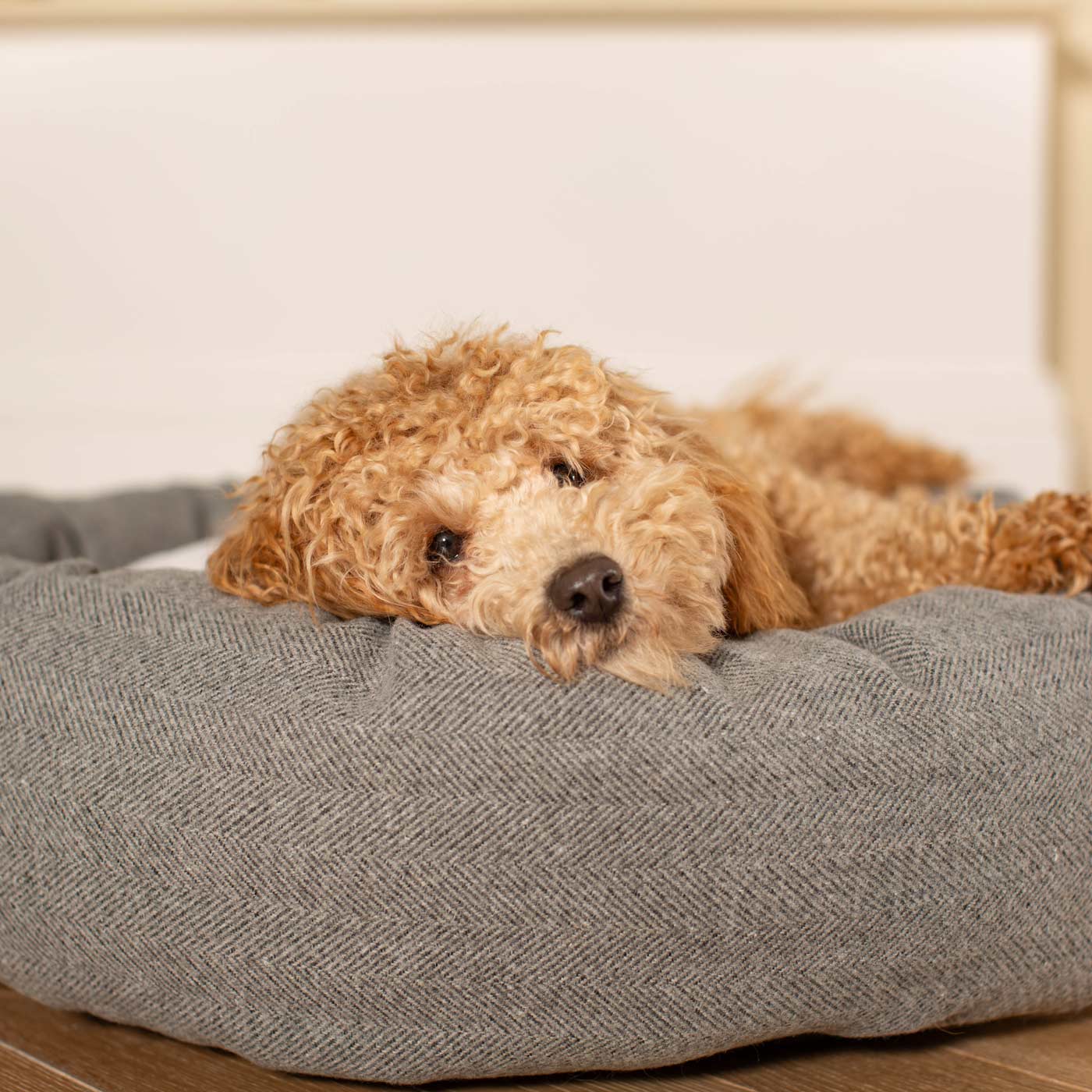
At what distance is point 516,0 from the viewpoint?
3.99 meters

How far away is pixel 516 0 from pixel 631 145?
0.66m

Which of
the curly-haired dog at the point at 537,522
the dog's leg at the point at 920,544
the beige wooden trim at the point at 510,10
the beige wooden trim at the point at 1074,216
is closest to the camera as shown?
the curly-haired dog at the point at 537,522

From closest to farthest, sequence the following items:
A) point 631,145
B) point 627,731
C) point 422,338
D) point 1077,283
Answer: point 627,731
point 422,338
point 631,145
point 1077,283

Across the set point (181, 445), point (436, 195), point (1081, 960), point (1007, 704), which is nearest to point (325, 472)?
point (1007, 704)

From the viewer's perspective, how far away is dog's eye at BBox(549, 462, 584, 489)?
5.37ft

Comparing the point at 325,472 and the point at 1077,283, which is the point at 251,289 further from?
the point at 1077,283

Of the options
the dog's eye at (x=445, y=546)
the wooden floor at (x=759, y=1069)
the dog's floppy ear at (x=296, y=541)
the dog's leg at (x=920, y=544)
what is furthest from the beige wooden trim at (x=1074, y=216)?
the dog's floppy ear at (x=296, y=541)

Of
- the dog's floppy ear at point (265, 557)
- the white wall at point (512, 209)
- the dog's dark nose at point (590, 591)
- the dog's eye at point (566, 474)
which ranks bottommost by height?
the dog's dark nose at point (590, 591)

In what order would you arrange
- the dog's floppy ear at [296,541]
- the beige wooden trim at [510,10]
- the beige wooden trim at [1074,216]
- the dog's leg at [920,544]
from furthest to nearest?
the beige wooden trim at [1074,216] < the beige wooden trim at [510,10] < the dog's leg at [920,544] < the dog's floppy ear at [296,541]

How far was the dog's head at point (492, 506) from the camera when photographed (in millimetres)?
1494

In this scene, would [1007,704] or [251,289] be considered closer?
[1007,704]

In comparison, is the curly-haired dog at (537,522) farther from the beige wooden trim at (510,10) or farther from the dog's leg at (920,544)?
the beige wooden trim at (510,10)

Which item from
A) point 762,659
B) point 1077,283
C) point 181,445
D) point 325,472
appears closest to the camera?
point 762,659

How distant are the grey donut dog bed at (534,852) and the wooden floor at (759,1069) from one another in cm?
7
